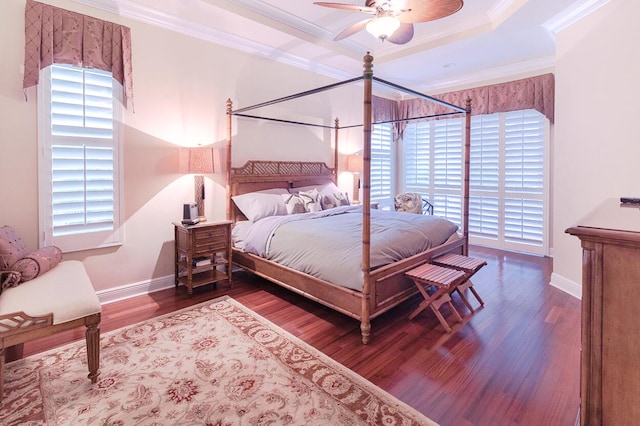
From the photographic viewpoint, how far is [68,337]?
258cm

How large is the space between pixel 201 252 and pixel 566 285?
3846 mm

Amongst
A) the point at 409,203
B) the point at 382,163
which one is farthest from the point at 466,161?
the point at 382,163

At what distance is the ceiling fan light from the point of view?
2.51 metres

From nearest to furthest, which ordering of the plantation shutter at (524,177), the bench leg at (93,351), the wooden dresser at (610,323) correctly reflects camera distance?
the wooden dresser at (610,323)
the bench leg at (93,351)
the plantation shutter at (524,177)

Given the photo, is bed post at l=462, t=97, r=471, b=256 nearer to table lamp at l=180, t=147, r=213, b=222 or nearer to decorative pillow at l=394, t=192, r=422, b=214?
decorative pillow at l=394, t=192, r=422, b=214

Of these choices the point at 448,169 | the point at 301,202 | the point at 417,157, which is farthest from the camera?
the point at 417,157

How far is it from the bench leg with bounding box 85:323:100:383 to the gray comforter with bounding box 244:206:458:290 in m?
1.55

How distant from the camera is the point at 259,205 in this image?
3.89 meters

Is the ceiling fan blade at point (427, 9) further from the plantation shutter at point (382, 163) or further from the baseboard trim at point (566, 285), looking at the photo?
the plantation shutter at point (382, 163)

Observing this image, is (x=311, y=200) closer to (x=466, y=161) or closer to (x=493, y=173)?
(x=466, y=161)

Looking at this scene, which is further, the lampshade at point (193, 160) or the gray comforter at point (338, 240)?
the lampshade at point (193, 160)

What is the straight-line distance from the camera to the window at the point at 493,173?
498 centimetres

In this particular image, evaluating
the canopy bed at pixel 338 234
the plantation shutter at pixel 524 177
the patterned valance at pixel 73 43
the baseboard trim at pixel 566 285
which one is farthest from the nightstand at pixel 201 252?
the plantation shutter at pixel 524 177

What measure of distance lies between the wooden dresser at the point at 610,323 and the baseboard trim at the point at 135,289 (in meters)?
3.59
